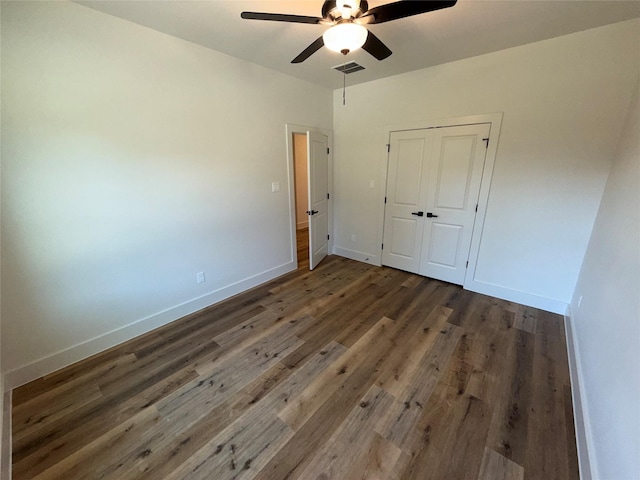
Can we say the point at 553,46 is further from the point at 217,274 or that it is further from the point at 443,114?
the point at 217,274

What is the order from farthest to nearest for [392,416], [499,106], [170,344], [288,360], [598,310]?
[499,106], [170,344], [288,360], [598,310], [392,416]

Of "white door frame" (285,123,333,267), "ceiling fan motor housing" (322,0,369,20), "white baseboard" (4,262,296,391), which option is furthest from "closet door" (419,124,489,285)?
"white baseboard" (4,262,296,391)

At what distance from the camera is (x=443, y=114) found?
122 inches

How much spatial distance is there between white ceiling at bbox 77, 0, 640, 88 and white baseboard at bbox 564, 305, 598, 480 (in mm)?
2609

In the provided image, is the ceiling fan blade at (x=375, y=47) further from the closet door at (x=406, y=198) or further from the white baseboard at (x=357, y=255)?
the white baseboard at (x=357, y=255)

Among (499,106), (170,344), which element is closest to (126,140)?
(170,344)

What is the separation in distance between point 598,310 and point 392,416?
1615 millimetres

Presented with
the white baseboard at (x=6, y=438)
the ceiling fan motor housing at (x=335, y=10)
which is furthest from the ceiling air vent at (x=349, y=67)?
the white baseboard at (x=6, y=438)

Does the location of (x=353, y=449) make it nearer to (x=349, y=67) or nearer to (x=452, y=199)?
(x=452, y=199)

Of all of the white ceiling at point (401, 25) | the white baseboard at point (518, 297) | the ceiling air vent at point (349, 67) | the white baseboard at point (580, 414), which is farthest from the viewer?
the ceiling air vent at point (349, 67)

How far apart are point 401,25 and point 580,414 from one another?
304cm

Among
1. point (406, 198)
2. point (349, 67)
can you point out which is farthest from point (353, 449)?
point (349, 67)

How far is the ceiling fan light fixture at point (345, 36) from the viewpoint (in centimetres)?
151

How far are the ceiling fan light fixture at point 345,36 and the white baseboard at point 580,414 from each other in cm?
257
